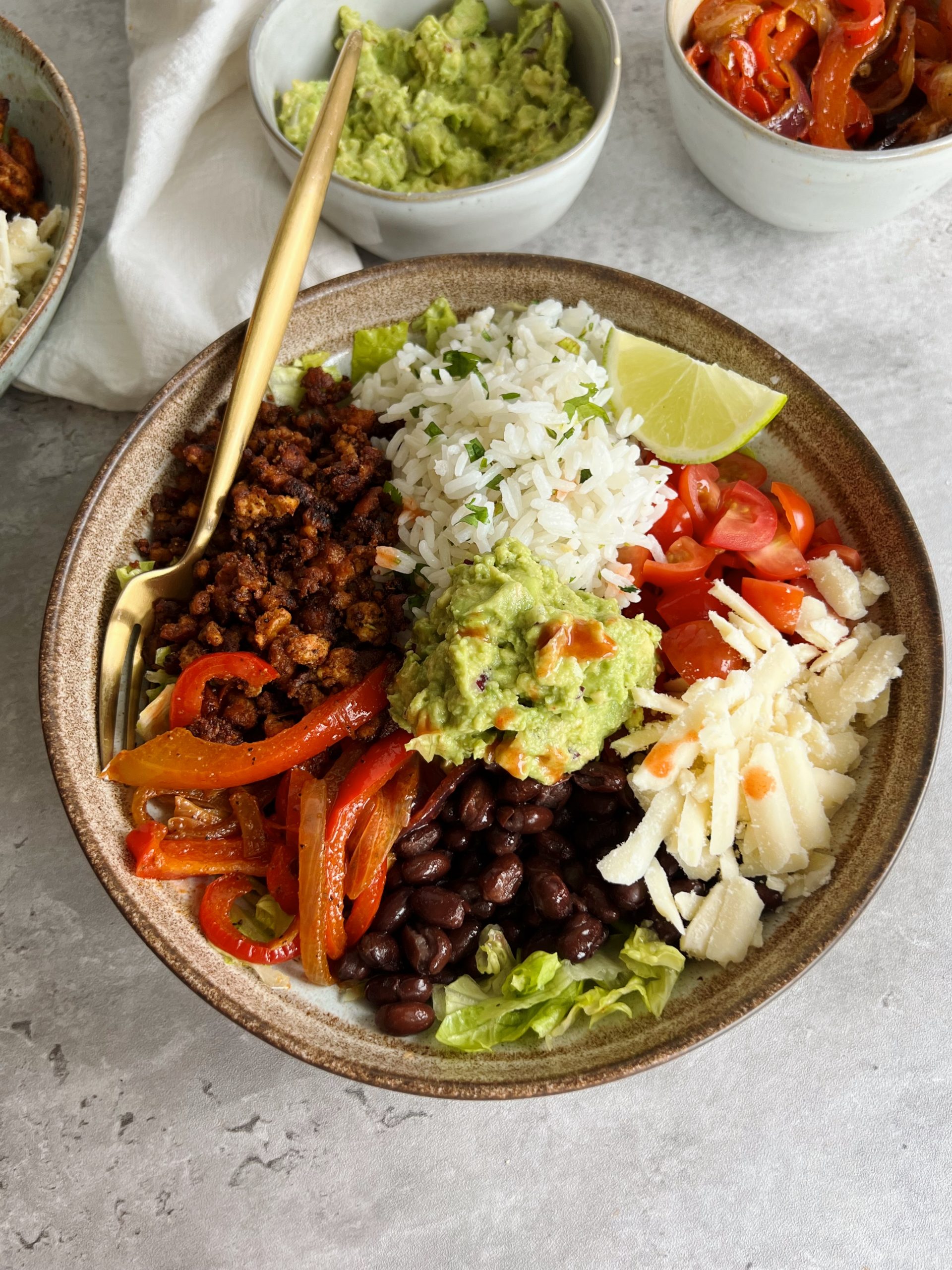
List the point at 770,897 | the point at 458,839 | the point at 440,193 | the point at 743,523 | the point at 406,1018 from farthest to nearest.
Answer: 1. the point at 440,193
2. the point at 743,523
3. the point at 458,839
4. the point at 770,897
5. the point at 406,1018

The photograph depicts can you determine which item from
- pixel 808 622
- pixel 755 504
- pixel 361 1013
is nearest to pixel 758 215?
pixel 755 504

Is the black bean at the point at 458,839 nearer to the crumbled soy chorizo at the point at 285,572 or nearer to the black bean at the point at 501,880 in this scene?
the black bean at the point at 501,880

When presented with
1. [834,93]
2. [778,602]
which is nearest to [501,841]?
[778,602]

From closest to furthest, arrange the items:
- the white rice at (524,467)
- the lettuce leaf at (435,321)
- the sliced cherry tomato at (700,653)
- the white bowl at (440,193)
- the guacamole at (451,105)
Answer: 1. the sliced cherry tomato at (700,653)
2. the white rice at (524,467)
3. the white bowl at (440,193)
4. the lettuce leaf at (435,321)
5. the guacamole at (451,105)

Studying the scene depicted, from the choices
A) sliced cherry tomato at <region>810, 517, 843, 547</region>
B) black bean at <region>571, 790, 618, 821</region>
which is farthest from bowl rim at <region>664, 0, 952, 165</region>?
black bean at <region>571, 790, 618, 821</region>

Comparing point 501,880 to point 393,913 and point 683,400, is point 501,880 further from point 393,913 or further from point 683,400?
point 683,400

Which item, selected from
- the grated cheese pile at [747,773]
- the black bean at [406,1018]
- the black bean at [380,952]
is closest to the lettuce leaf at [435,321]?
the grated cheese pile at [747,773]

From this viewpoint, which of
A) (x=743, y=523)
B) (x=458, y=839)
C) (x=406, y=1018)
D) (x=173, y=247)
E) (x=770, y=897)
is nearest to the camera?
(x=406, y=1018)

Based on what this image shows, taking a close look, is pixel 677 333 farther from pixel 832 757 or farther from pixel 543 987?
pixel 543 987
